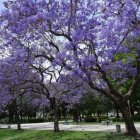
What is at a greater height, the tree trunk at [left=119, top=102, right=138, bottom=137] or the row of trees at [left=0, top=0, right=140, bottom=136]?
the row of trees at [left=0, top=0, right=140, bottom=136]

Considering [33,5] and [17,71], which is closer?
[33,5]

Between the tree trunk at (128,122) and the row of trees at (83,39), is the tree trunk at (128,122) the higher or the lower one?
the lower one

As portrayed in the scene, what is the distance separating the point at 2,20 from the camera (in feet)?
71.8

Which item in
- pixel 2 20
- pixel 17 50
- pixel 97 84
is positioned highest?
pixel 2 20

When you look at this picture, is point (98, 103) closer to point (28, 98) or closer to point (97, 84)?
point (28, 98)

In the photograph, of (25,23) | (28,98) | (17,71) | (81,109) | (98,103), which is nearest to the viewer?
(25,23)

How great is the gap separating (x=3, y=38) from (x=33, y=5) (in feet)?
12.4

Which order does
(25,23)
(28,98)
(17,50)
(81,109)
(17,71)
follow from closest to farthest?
(25,23) → (17,50) → (17,71) → (28,98) → (81,109)

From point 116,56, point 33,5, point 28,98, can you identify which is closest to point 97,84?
point 116,56

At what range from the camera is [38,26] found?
20.9 m

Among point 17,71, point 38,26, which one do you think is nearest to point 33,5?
point 38,26

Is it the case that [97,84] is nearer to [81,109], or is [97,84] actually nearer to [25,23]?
[25,23]

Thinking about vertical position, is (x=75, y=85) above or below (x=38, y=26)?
below

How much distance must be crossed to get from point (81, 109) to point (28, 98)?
1128 inches
